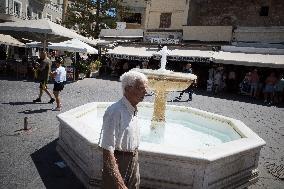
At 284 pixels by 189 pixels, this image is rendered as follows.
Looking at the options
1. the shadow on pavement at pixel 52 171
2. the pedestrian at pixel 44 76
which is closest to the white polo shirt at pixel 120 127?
the shadow on pavement at pixel 52 171

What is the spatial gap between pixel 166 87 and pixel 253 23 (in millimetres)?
18873

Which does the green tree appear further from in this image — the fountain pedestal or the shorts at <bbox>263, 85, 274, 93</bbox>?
the fountain pedestal

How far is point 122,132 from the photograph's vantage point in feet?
9.18

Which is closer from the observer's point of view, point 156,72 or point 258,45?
point 156,72

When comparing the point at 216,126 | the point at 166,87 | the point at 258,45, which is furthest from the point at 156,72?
the point at 258,45

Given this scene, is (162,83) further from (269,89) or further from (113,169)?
(269,89)

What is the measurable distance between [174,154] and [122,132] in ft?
5.76

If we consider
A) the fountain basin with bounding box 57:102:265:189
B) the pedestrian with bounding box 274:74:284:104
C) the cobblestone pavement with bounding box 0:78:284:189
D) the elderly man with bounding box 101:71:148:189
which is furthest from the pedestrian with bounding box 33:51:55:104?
the pedestrian with bounding box 274:74:284:104

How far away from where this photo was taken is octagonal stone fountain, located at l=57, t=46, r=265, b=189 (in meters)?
4.39

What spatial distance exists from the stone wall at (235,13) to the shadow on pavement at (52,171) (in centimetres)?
2114

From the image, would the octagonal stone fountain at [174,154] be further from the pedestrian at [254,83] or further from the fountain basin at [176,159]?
the pedestrian at [254,83]

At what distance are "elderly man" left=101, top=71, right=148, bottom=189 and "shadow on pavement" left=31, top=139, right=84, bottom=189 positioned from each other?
2102mm

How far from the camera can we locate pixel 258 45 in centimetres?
1984

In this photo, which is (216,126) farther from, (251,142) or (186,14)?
(186,14)
